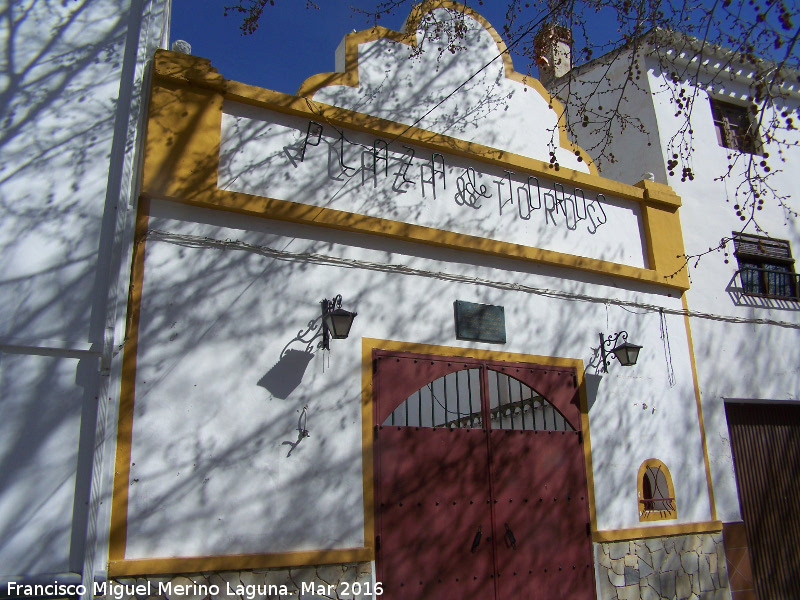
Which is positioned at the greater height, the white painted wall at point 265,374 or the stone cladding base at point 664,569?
the white painted wall at point 265,374

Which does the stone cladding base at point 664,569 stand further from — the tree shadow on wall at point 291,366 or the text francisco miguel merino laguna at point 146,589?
the tree shadow on wall at point 291,366

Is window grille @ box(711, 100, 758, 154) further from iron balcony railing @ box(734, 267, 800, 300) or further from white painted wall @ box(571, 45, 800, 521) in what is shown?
iron balcony railing @ box(734, 267, 800, 300)

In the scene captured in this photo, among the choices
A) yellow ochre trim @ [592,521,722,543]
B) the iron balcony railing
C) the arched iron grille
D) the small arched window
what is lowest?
yellow ochre trim @ [592,521,722,543]

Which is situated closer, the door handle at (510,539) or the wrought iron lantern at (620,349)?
the door handle at (510,539)

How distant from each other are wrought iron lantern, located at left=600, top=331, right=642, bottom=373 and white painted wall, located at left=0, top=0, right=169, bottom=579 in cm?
529

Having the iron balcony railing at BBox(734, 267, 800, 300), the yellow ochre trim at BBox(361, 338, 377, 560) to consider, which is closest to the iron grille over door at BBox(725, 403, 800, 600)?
the iron balcony railing at BBox(734, 267, 800, 300)

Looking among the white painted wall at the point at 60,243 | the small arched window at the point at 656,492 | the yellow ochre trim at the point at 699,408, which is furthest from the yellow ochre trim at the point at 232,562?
the yellow ochre trim at the point at 699,408

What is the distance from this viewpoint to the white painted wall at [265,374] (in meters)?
5.14

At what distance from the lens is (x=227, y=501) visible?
207 inches

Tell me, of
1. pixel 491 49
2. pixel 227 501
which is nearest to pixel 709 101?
pixel 491 49

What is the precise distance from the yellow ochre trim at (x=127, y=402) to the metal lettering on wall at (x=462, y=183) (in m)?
1.73

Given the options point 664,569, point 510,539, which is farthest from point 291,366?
point 664,569

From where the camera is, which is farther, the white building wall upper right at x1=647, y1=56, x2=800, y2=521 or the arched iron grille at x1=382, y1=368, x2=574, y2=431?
the white building wall upper right at x1=647, y1=56, x2=800, y2=521

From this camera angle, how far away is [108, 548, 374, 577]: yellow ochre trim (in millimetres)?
4746
